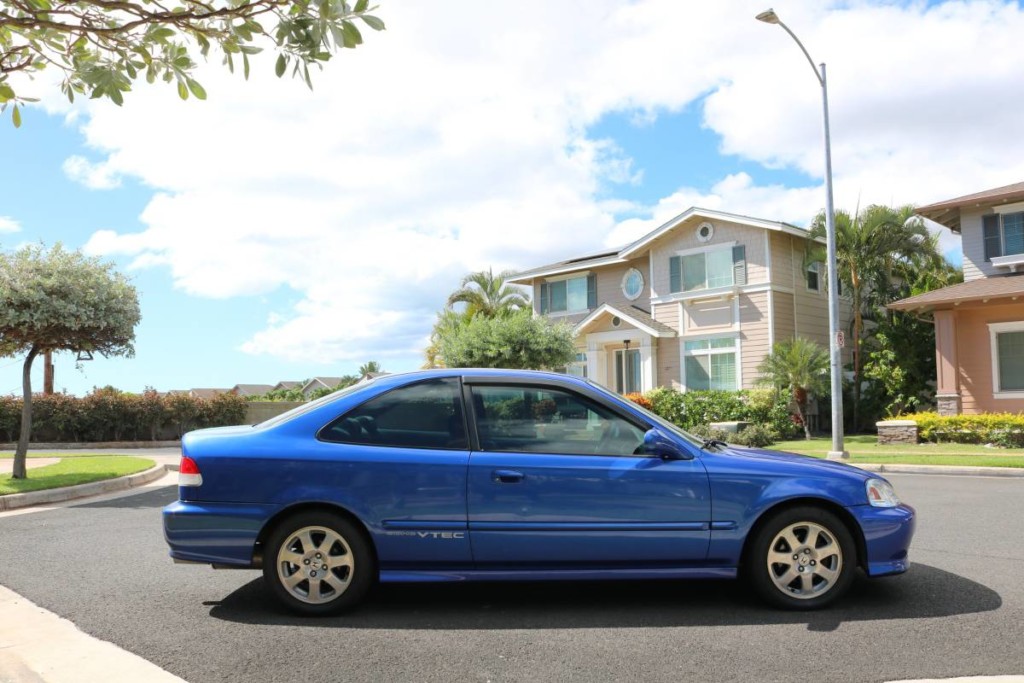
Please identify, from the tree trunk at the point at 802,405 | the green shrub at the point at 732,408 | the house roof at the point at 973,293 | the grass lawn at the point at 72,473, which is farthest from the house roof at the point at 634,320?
the grass lawn at the point at 72,473

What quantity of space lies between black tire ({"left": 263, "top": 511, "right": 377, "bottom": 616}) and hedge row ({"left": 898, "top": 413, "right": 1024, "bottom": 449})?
19.6 meters

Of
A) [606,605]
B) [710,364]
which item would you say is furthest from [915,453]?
[606,605]

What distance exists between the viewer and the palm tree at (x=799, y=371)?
24.6 meters

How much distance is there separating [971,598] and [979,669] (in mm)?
1557

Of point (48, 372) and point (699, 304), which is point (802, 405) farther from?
point (48, 372)

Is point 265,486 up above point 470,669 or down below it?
above

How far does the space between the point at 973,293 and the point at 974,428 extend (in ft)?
11.4

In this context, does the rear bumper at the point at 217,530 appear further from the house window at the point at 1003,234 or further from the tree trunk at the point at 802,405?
the house window at the point at 1003,234

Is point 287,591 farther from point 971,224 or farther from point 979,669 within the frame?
point 971,224

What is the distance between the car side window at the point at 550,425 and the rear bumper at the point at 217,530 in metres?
1.46

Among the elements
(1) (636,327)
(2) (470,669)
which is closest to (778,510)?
(2) (470,669)

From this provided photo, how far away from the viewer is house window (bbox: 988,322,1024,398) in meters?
22.3

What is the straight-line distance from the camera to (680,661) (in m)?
4.35

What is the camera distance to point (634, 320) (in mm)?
29406
